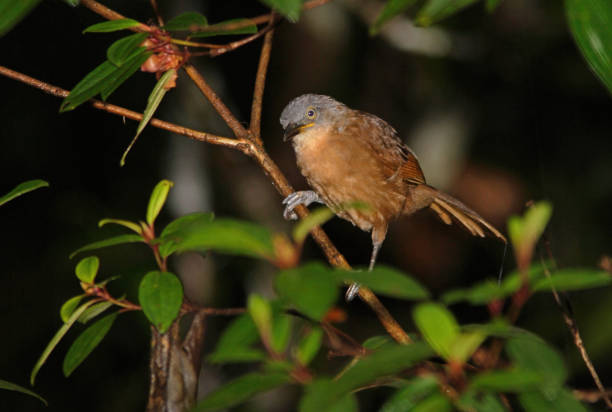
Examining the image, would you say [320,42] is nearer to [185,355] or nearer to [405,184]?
[405,184]

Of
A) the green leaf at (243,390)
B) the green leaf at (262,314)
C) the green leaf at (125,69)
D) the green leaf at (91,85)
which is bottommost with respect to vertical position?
the green leaf at (243,390)

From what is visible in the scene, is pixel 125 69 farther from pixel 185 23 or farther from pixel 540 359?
pixel 540 359

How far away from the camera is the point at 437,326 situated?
1.03m

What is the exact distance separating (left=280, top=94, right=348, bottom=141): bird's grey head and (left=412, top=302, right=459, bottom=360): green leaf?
2501mm

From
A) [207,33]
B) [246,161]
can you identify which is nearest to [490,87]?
[246,161]

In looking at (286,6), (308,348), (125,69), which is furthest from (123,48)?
(308,348)

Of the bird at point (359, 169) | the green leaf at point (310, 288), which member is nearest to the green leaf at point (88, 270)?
the green leaf at point (310, 288)

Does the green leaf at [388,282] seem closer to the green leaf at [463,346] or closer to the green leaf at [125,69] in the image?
the green leaf at [463,346]

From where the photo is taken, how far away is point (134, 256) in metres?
6.20

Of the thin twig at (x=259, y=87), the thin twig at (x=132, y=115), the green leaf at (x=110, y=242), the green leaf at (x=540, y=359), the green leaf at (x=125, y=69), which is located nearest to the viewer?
the green leaf at (x=540, y=359)

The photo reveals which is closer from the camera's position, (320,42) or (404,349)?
(404,349)

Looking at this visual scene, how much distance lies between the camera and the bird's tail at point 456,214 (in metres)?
3.50

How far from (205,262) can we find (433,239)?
7.97 feet

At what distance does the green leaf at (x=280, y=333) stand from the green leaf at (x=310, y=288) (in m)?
0.11
